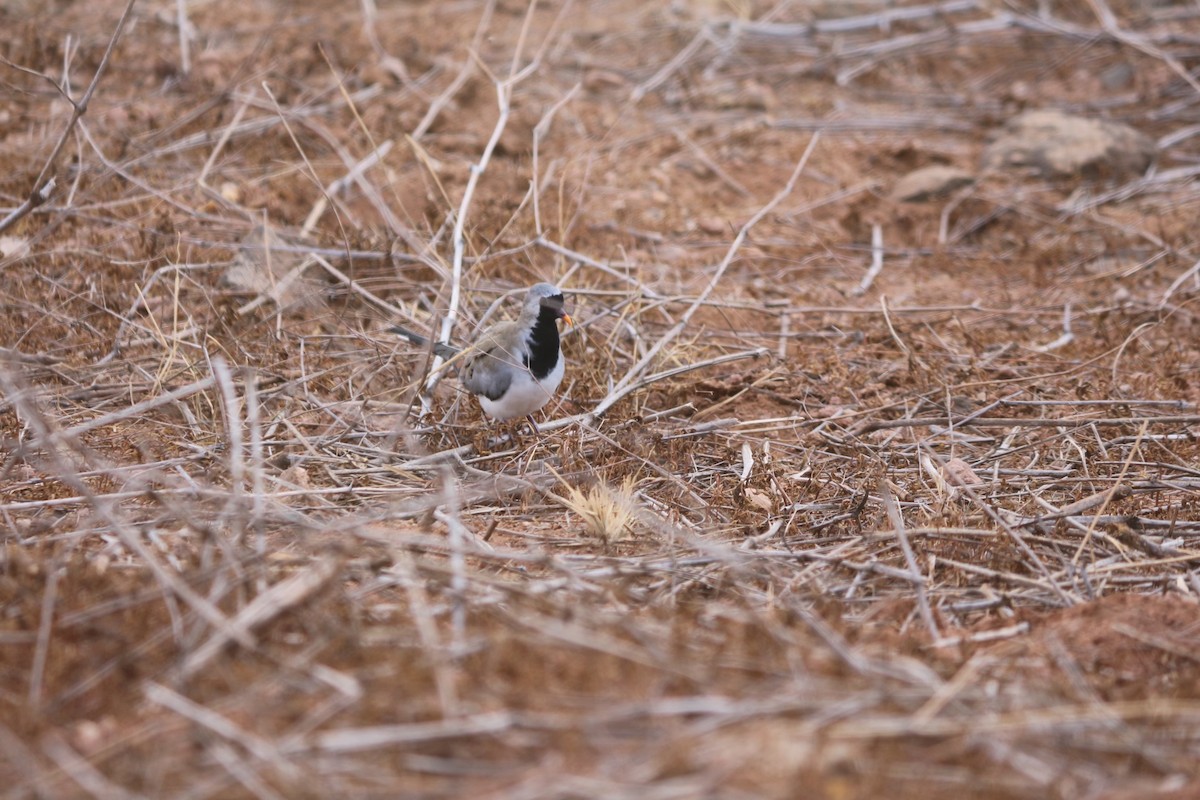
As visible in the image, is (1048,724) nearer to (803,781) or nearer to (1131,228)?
(803,781)

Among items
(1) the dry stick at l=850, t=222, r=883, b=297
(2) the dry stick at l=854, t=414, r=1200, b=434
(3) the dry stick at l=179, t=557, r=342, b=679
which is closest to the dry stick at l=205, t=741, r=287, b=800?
(3) the dry stick at l=179, t=557, r=342, b=679

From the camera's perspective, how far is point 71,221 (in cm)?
695

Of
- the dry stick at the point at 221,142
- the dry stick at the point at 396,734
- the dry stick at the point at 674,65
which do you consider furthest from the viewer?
the dry stick at the point at 674,65

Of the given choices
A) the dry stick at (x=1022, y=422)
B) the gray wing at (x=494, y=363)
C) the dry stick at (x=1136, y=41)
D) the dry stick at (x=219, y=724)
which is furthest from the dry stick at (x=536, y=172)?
the dry stick at (x=1136, y=41)

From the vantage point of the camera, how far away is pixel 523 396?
4938 millimetres

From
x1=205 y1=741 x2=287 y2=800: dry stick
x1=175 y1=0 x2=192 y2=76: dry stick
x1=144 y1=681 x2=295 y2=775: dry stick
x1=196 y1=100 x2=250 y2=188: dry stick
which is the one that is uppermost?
x1=175 y1=0 x2=192 y2=76: dry stick

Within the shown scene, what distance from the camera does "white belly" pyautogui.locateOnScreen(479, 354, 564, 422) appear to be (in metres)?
Result: 4.92

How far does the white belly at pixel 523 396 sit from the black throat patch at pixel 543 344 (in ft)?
0.11

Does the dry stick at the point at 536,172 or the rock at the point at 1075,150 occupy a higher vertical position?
the dry stick at the point at 536,172

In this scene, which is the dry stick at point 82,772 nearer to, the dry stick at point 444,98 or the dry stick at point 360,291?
the dry stick at point 360,291

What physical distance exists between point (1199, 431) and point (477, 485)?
318 cm

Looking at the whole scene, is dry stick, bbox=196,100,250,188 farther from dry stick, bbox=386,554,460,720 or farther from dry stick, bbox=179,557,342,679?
Result: dry stick, bbox=386,554,460,720

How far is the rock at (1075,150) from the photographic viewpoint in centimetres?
825

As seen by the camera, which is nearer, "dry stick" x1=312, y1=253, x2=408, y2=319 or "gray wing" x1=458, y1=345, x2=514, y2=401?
"gray wing" x1=458, y1=345, x2=514, y2=401
